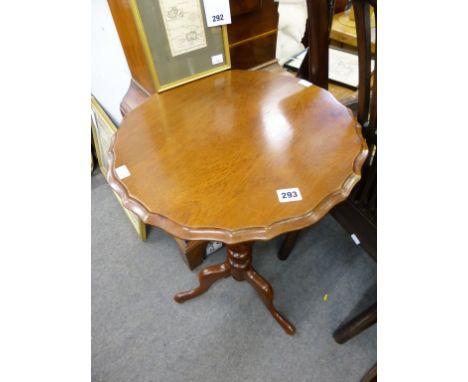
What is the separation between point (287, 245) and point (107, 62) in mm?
1133

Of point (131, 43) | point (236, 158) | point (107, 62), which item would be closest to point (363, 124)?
point (236, 158)

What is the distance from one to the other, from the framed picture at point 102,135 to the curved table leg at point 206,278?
371 millimetres

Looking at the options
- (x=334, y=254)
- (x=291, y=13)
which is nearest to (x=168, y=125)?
(x=334, y=254)

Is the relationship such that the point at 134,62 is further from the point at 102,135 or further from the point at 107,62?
the point at 102,135

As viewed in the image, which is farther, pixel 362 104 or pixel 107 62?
pixel 107 62

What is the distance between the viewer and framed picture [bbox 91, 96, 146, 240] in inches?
58.8

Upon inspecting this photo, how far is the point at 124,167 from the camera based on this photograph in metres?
0.78

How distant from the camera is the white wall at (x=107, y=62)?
1.19 metres

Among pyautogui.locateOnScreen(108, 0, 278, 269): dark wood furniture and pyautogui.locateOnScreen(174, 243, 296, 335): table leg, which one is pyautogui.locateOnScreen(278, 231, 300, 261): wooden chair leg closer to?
pyautogui.locateOnScreen(174, 243, 296, 335): table leg

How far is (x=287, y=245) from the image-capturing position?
1397mm

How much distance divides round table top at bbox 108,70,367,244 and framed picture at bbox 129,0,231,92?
0.07 metres

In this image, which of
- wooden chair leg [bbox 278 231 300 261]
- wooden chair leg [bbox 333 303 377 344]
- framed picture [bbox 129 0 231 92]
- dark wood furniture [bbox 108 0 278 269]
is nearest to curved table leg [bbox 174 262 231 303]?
dark wood furniture [bbox 108 0 278 269]

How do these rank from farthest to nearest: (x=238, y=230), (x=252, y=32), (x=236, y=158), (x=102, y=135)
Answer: (x=102, y=135)
(x=252, y=32)
(x=236, y=158)
(x=238, y=230)

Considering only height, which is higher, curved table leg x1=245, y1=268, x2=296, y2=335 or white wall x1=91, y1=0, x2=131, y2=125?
white wall x1=91, y1=0, x2=131, y2=125
